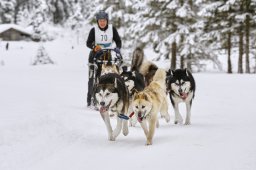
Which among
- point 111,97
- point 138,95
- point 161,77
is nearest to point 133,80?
point 161,77

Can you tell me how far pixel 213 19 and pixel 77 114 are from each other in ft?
64.5

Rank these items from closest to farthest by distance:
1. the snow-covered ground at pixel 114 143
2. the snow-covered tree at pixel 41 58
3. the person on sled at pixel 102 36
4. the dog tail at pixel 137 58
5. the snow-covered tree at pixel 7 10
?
the snow-covered ground at pixel 114 143, the dog tail at pixel 137 58, the person on sled at pixel 102 36, the snow-covered tree at pixel 41 58, the snow-covered tree at pixel 7 10

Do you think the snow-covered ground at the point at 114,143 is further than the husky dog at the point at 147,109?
No

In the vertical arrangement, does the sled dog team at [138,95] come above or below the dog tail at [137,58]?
below

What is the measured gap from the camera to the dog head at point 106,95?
A: 6.13 metres

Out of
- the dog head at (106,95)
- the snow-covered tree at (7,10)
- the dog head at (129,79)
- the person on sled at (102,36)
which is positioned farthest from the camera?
the snow-covered tree at (7,10)

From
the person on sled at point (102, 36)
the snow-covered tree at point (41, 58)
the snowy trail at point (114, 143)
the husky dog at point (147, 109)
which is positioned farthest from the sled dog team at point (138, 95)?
the snow-covered tree at point (41, 58)

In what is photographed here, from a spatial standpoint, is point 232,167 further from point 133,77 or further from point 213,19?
point 213,19

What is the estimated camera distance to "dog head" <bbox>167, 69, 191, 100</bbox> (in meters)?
7.54

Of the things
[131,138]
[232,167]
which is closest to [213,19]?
[131,138]

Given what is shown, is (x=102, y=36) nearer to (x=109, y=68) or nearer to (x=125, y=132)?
(x=109, y=68)

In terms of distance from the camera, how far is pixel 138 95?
5945 mm

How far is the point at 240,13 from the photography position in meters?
25.1

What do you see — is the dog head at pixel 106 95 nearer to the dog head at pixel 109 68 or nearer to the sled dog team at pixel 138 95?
the sled dog team at pixel 138 95
